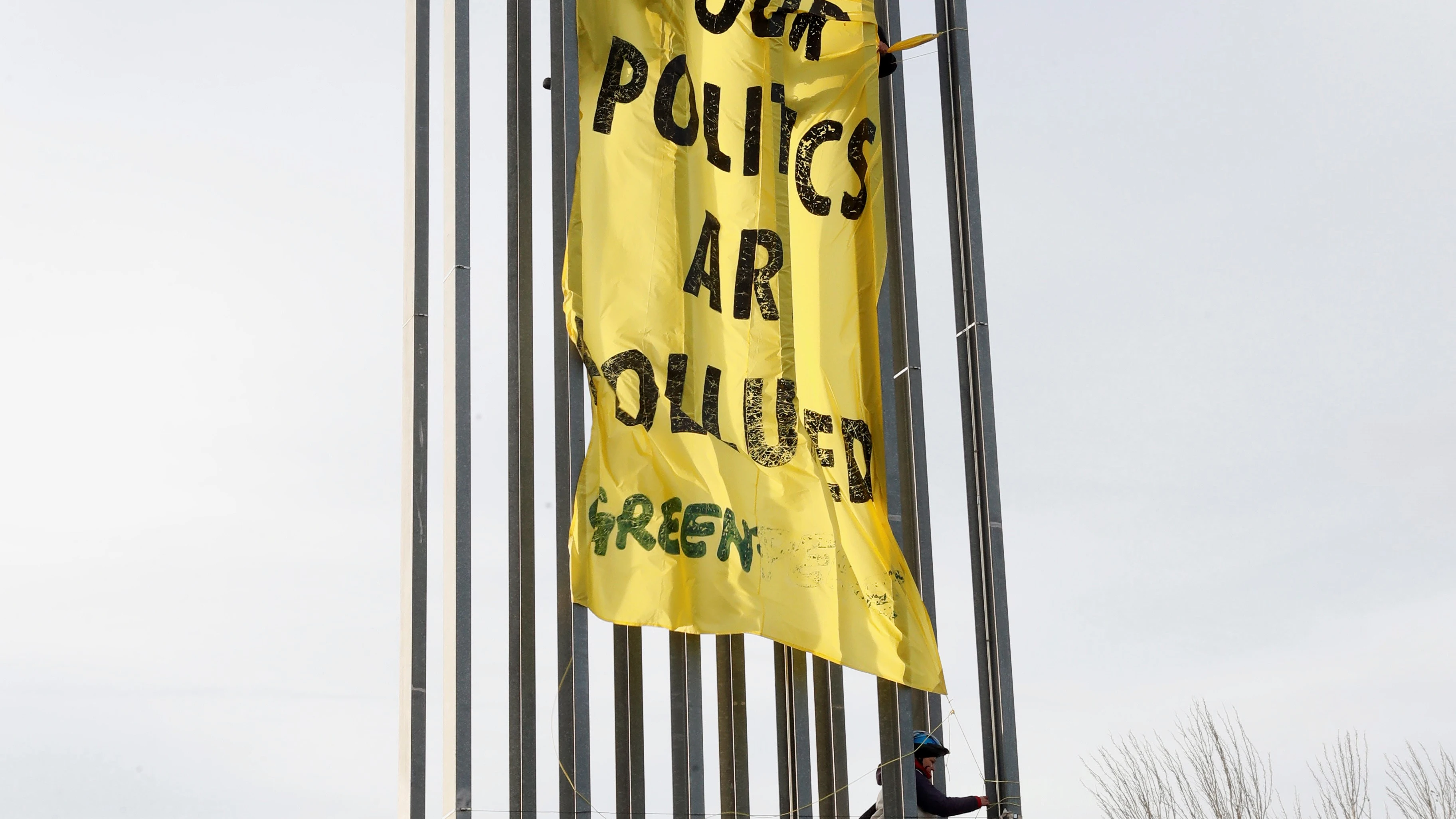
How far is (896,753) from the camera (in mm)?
6707

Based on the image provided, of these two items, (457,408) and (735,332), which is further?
(735,332)

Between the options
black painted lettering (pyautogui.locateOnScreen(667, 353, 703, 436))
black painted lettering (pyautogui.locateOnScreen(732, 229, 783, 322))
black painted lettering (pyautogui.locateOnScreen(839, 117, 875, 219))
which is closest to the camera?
black painted lettering (pyautogui.locateOnScreen(667, 353, 703, 436))

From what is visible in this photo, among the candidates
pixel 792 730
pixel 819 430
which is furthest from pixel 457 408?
pixel 792 730

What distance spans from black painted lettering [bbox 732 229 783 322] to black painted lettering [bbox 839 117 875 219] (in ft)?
1.54

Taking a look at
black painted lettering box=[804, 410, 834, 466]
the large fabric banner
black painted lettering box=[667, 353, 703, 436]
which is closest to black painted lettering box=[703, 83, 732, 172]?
the large fabric banner

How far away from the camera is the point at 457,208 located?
6582mm

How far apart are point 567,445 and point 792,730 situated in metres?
1.66

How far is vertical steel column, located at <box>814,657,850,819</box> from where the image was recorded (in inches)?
270

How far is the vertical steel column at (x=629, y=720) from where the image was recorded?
638 cm

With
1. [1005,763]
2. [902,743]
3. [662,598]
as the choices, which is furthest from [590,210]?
[1005,763]

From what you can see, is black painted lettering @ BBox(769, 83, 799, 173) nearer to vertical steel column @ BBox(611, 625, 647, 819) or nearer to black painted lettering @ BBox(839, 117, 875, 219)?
black painted lettering @ BBox(839, 117, 875, 219)

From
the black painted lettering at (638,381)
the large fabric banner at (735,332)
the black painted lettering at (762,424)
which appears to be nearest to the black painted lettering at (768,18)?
the large fabric banner at (735,332)

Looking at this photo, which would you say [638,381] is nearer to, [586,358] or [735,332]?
[586,358]

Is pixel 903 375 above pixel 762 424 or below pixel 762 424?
above
